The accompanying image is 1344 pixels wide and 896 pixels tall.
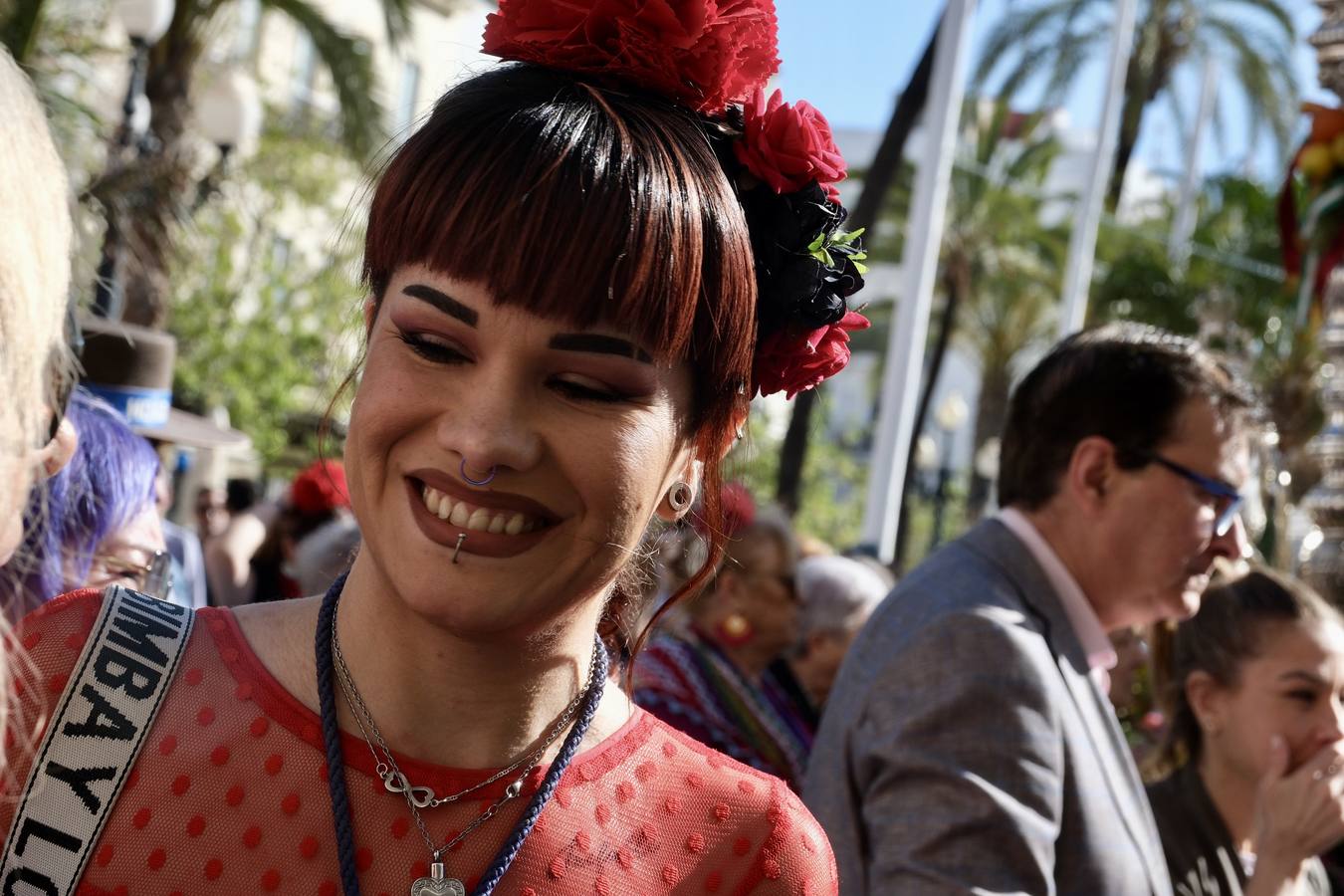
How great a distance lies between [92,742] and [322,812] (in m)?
0.26

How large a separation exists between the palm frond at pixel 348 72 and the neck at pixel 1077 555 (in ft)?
31.0

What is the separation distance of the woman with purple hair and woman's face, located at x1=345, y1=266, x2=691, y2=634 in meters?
1.28

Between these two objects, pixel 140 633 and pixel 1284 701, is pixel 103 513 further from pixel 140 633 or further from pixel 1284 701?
pixel 1284 701

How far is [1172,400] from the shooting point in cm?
334

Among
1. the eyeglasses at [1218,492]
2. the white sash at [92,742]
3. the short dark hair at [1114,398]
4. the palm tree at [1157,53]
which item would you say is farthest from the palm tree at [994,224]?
the white sash at [92,742]

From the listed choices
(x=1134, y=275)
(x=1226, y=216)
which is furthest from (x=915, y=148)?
(x=1134, y=275)

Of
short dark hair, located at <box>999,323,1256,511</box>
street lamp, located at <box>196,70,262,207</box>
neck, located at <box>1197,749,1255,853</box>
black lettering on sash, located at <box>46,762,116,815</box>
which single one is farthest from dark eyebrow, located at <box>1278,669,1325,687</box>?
street lamp, located at <box>196,70,262,207</box>

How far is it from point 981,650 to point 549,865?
4.27 feet

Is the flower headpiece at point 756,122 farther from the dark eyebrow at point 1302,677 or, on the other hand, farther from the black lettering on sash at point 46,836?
the dark eyebrow at point 1302,677

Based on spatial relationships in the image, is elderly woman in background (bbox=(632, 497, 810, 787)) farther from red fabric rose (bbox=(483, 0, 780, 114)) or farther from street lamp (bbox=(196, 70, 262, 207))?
street lamp (bbox=(196, 70, 262, 207))

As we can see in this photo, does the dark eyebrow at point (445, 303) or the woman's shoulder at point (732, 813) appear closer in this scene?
the dark eyebrow at point (445, 303)

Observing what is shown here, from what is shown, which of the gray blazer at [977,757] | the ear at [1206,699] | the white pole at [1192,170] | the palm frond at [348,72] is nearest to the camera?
the gray blazer at [977,757]

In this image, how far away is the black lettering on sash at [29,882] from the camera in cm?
159

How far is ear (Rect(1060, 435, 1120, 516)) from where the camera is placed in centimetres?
330
